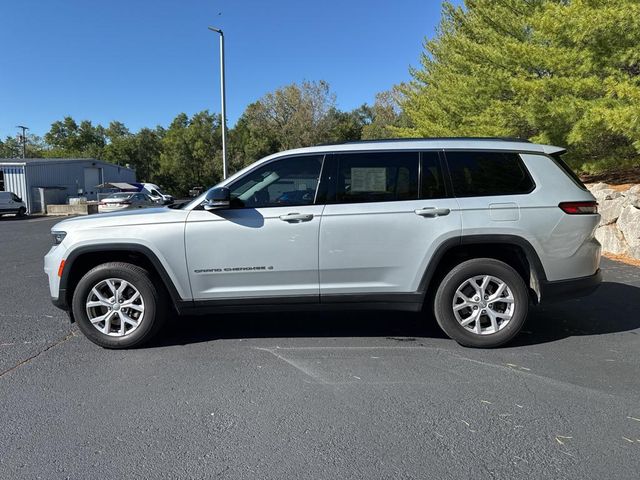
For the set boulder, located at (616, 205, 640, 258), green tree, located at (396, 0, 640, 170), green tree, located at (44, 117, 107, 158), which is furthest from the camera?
green tree, located at (44, 117, 107, 158)

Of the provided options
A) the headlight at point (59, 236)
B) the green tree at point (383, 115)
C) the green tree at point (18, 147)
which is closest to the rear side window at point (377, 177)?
the headlight at point (59, 236)

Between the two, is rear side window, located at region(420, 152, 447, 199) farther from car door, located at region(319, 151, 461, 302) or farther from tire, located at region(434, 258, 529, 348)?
tire, located at region(434, 258, 529, 348)

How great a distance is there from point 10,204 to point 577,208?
30.3m

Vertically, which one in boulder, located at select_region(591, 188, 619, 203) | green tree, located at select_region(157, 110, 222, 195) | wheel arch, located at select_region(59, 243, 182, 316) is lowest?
wheel arch, located at select_region(59, 243, 182, 316)

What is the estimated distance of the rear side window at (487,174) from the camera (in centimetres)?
427

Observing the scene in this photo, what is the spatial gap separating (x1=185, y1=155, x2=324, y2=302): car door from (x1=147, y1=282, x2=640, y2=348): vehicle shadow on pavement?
0.70 metres

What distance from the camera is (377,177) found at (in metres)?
4.28

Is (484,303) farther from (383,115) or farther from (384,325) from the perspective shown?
(383,115)

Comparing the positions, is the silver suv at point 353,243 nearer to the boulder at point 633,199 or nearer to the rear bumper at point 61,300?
the rear bumper at point 61,300

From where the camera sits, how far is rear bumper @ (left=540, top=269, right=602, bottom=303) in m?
4.24

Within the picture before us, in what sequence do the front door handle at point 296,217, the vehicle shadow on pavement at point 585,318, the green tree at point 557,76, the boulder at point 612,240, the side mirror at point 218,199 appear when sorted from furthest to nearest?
the green tree at point 557,76, the boulder at point 612,240, the vehicle shadow on pavement at point 585,318, the front door handle at point 296,217, the side mirror at point 218,199

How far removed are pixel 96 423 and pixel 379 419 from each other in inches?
74.1

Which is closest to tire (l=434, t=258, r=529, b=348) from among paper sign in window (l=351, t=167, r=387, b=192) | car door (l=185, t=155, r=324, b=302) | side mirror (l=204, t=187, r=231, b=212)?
paper sign in window (l=351, t=167, r=387, b=192)

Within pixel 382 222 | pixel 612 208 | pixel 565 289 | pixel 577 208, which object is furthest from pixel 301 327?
pixel 612 208
